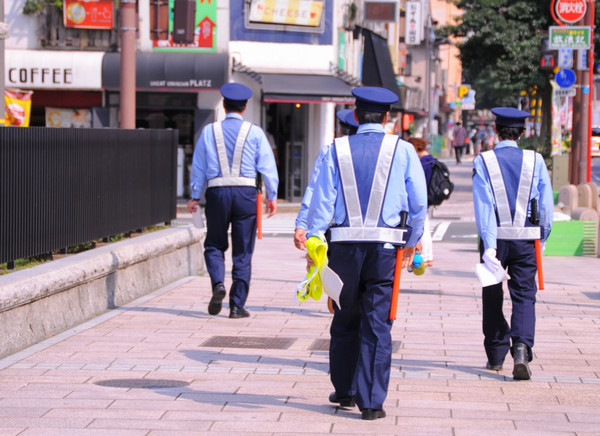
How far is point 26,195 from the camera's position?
713cm

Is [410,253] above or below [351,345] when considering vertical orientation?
above

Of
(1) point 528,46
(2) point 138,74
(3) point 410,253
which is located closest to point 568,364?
(3) point 410,253

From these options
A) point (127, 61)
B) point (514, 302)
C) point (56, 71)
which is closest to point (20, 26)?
point (56, 71)

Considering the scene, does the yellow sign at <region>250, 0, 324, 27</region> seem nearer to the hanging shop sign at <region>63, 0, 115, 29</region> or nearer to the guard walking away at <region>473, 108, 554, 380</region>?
the hanging shop sign at <region>63, 0, 115, 29</region>

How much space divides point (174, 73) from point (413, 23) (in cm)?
2466

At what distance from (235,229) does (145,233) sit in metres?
2.59

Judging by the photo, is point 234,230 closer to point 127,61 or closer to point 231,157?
point 231,157

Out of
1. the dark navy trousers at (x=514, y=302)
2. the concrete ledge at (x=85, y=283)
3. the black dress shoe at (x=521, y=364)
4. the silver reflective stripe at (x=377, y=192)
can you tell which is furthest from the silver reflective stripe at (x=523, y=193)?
the concrete ledge at (x=85, y=283)

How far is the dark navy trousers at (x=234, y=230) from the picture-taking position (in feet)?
25.4

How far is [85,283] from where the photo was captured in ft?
24.7

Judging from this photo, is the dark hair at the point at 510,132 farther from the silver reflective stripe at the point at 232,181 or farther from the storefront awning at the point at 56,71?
the storefront awning at the point at 56,71

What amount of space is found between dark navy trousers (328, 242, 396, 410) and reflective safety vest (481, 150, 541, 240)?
134cm

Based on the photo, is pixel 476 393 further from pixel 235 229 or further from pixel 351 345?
pixel 235 229

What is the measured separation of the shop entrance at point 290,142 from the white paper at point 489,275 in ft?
57.6
